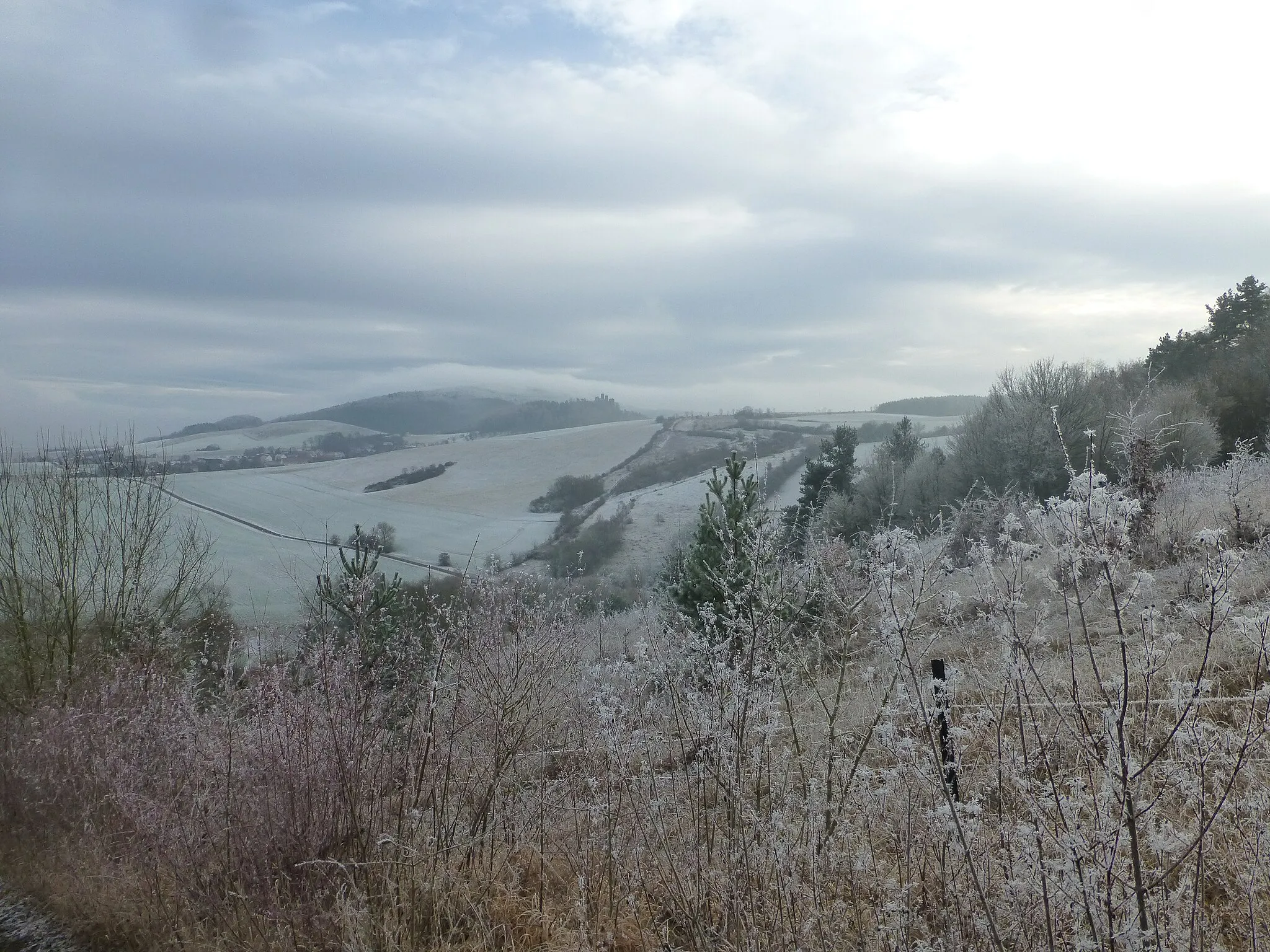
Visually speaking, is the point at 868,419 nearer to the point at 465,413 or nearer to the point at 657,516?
the point at 657,516

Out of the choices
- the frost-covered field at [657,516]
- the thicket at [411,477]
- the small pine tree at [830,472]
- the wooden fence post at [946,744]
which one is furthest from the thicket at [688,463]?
the wooden fence post at [946,744]

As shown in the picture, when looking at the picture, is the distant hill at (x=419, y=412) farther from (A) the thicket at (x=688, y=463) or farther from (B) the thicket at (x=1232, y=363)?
(B) the thicket at (x=1232, y=363)

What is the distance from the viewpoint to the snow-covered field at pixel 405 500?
1933 cm

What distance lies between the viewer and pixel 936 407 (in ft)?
130

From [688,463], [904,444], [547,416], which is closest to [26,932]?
[904,444]

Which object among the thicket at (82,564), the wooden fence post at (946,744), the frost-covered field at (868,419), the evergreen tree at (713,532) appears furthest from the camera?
the frost-covered field at (868,419)

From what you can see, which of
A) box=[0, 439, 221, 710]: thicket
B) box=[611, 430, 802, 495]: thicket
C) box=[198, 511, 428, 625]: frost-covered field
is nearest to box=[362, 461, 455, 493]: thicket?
box=[611, 430, 802, 495]: thicket

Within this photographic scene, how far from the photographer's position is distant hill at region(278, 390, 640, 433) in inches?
1730

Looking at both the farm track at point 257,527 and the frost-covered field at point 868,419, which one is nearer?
the farm track at point 257,527

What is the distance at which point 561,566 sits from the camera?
84.3 ft

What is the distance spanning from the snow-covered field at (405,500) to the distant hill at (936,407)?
1474cm

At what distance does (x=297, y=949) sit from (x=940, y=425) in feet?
118

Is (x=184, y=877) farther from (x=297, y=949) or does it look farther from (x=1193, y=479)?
(x=1193, y=479)

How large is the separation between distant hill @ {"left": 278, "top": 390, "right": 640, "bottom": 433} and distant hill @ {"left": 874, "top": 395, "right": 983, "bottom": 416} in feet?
60.2
